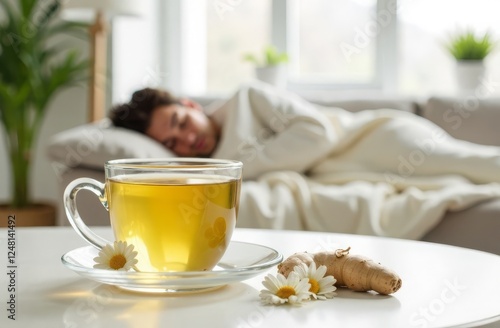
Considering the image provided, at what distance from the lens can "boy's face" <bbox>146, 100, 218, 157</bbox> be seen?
9.34ft

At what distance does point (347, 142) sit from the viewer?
287cm

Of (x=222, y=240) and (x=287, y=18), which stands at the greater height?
(x=287, y=18)

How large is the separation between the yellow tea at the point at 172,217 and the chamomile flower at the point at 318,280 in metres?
0.08

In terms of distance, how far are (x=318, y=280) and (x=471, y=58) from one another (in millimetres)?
3096

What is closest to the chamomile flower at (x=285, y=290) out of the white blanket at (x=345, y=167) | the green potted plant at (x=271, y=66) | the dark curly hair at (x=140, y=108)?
the white blanket at (x=345, y=167)

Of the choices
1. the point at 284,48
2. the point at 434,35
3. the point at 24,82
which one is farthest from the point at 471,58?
the point at 24,82

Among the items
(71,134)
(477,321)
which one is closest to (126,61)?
(71,134)

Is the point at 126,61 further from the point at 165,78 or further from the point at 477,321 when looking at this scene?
the point at 477,321

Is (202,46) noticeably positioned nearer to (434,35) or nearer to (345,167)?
(434,35)

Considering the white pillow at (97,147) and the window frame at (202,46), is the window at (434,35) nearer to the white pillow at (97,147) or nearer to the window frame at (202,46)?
the window frame at (202,46)

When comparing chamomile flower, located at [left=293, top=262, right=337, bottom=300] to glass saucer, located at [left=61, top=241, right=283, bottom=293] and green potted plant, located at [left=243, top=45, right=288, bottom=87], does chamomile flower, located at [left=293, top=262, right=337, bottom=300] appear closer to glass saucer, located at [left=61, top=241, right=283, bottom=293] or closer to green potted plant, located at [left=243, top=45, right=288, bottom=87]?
glass saucer, located at [left=61, top=241, right=283, bottom=293]

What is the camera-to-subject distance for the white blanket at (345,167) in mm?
2242

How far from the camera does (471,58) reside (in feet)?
11.6

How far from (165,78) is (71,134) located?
1621 millimetres
